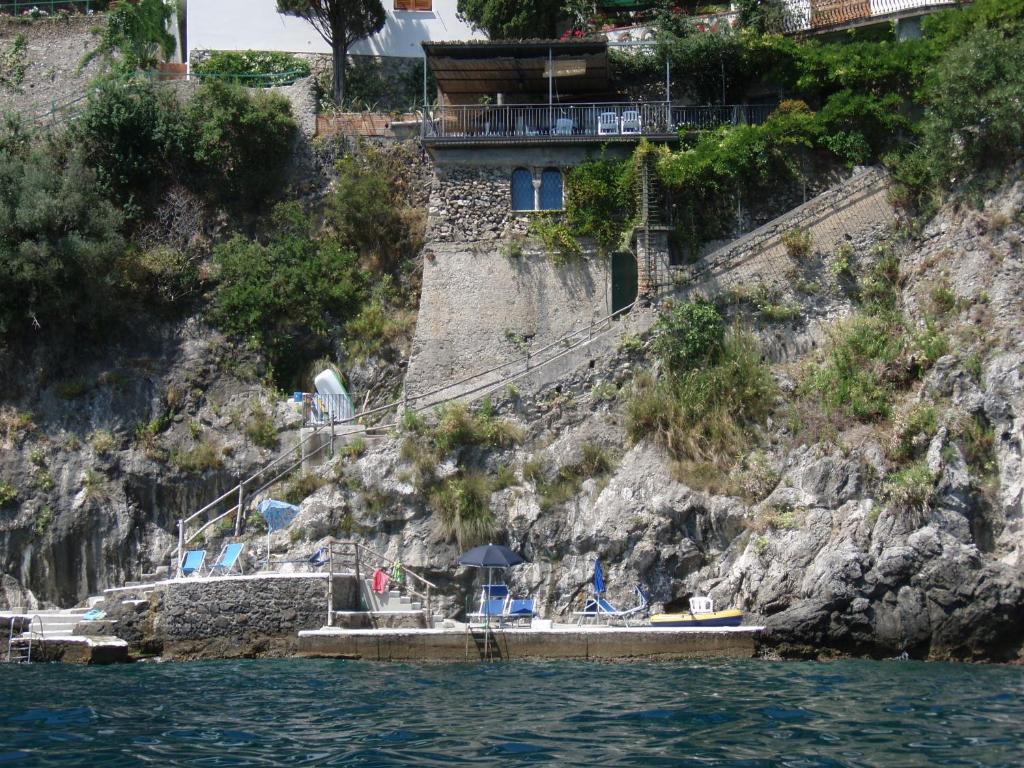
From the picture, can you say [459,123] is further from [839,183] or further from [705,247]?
[839,183]

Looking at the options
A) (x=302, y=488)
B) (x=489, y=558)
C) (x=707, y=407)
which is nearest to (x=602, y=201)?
(x=707, y=407)

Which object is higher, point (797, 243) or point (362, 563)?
point (797, 243)

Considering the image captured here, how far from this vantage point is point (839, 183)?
84.7 ft

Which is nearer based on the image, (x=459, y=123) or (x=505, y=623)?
(x=505, y=623)

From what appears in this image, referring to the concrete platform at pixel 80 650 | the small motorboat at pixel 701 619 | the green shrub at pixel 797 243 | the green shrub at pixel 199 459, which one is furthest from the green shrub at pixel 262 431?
the green shrub at pixel 797 243

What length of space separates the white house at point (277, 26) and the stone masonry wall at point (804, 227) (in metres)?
11.4

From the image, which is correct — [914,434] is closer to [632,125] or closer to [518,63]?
[632,125]

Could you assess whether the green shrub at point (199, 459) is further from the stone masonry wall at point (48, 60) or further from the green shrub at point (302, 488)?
the stone masonry wall at point (48, 60)

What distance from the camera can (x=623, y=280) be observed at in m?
25.7

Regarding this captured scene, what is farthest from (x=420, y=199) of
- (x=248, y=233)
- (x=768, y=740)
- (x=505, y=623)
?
(x=768, y=740)

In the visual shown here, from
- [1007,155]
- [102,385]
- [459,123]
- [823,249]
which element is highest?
[459,123]

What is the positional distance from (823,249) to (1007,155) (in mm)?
3941

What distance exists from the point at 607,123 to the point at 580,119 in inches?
30.5

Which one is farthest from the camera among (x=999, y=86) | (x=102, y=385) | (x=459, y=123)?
(x=459, y=123)
